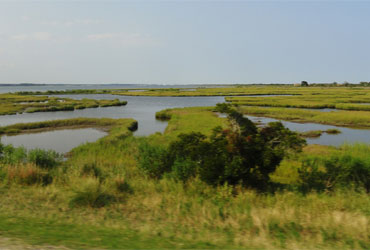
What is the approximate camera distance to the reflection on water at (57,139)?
96.7 ft

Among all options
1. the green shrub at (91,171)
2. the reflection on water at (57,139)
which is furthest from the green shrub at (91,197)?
the reflection on water at (57,139)

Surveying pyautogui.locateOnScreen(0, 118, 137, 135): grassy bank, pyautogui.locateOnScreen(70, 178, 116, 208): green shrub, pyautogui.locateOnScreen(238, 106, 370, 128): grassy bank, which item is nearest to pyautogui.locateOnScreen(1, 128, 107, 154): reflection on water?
pyautogui.locateOnScreen(0, 118, 137, 135): grassy bank

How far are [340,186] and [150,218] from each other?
750 cm

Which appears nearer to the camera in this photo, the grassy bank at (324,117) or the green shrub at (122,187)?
the green shrub at (122,187)

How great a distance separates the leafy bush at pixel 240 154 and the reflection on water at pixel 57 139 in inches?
840

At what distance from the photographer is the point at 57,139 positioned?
32.9 metres

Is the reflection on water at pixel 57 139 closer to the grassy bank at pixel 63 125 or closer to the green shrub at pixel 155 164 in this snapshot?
the grassy bank at pixel 63 125

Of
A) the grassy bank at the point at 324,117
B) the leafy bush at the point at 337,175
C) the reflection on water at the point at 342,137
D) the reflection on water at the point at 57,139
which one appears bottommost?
the reflection on water at the point at 57,139

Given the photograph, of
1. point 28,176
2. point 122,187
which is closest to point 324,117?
point 122,187

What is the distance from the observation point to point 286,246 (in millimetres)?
5406

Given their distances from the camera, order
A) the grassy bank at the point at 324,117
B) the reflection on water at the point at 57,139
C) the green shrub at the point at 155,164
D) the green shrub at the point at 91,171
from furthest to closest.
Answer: the grassy bank at the point at 324,117 < the reflection on water at the point at 57,139 < the green shrub at the point at 155,164 < the green shrub at the point at 91,171

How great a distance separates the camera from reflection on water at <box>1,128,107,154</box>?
96.7 feet

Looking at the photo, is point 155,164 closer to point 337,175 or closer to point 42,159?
point 42,159

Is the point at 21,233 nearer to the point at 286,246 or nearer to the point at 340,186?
the point at 286,246
